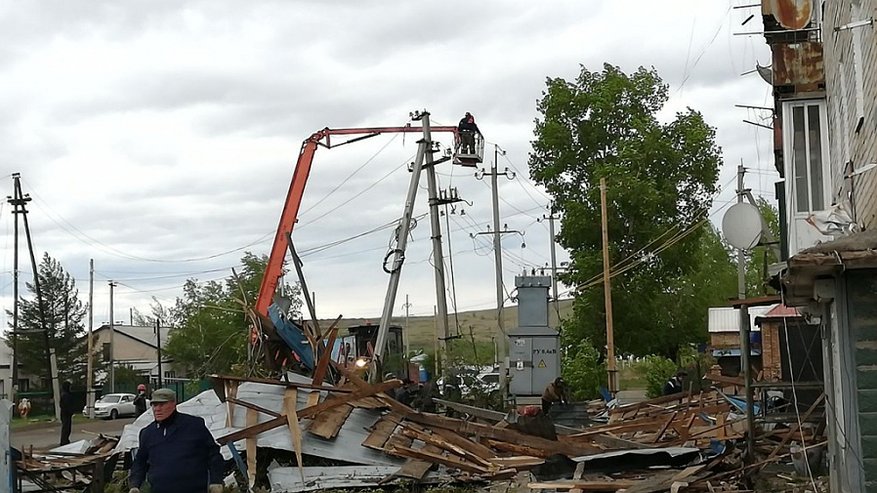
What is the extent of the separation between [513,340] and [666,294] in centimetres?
1246

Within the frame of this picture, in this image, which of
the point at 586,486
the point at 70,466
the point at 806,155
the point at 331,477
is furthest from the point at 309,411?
the point at 806,155

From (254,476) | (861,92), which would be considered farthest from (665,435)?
(861,92)

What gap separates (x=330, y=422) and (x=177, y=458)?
768 centimetres

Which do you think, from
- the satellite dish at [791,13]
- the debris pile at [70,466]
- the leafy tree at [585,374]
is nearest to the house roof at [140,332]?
the leafy tree at [585,374]

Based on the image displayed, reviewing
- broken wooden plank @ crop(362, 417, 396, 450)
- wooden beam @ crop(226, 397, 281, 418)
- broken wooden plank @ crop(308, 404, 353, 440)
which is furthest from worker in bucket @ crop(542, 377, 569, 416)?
wooden beam @ crop(226, 397, 281, 418)

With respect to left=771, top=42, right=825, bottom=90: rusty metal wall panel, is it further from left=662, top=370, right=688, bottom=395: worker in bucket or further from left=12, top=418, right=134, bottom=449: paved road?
left=12, top=418, right=134, bottom=449: paved road

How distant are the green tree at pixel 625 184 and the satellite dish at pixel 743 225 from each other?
76.4ft

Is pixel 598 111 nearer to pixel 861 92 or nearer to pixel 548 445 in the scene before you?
pixel 548 445

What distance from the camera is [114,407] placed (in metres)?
48.7

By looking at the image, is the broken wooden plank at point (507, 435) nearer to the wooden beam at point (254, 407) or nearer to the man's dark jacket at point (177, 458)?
the wooden beam at point (254, 407)

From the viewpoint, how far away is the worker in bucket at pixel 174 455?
8344 mm

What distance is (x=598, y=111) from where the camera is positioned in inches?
1492

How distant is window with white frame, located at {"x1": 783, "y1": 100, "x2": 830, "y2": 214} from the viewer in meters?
13.7

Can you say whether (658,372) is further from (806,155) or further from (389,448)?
(806,155)
